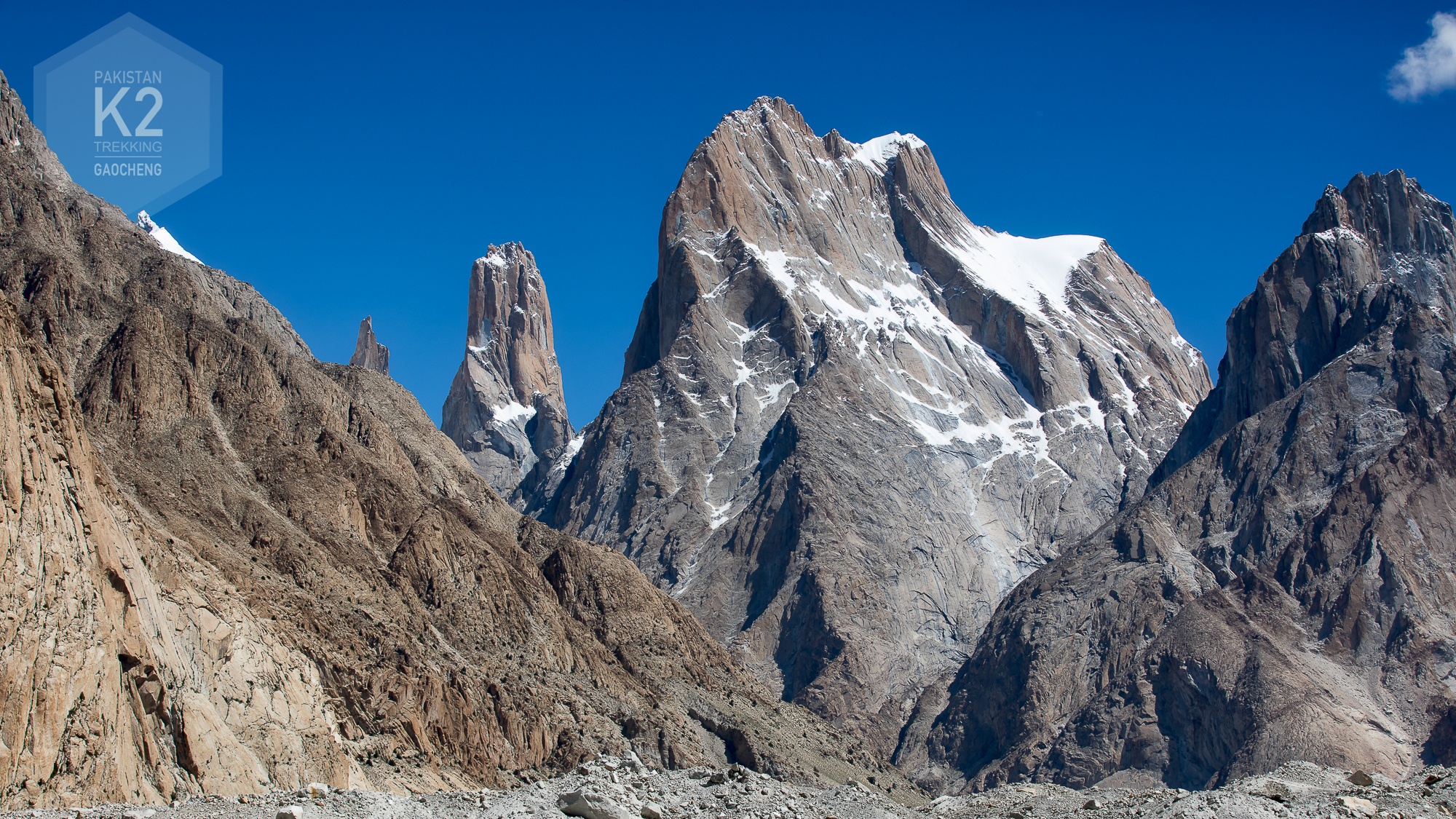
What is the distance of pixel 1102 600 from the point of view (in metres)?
176

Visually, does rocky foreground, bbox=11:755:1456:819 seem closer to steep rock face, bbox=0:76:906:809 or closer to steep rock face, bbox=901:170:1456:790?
steep rock face, bbox=0:76:906:809

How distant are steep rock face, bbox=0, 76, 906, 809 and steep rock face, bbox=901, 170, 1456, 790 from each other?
156 feet

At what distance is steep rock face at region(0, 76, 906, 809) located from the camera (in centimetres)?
4550

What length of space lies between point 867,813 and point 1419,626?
5076 inches

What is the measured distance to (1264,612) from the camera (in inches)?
6422

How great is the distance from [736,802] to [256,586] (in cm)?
4238

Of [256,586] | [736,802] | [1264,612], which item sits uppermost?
[1264,612]

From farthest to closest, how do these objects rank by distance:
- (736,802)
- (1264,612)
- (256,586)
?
(1264,612) < (256,586) < (736,802)

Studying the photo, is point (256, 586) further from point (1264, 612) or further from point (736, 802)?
point (1264, 612)

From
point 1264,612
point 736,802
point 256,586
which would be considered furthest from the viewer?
point 1264,612

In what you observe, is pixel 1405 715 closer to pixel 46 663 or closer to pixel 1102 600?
pixel 1102 600

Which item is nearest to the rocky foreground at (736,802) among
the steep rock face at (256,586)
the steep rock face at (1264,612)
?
the steep rock face at (256,586)

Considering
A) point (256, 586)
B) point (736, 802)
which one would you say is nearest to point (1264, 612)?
point (256, 586)

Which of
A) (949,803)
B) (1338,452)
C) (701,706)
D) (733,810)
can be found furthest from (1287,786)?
(1338,452)
